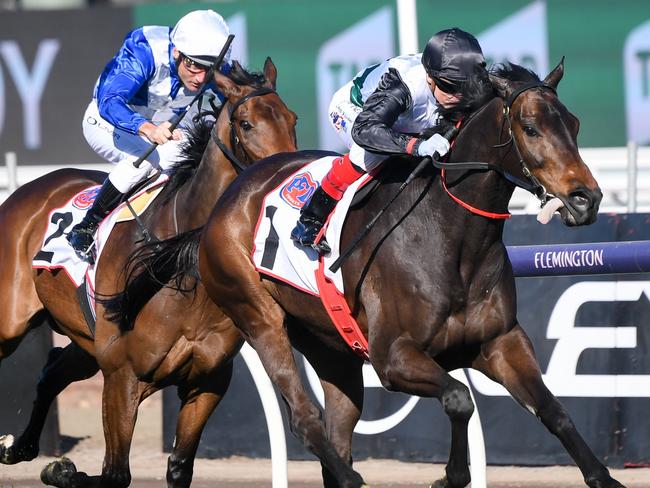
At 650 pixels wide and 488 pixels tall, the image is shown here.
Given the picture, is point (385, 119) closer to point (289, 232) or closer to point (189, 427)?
point (289, 232)

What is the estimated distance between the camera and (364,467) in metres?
6.32

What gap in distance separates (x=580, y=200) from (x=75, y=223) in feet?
8.65

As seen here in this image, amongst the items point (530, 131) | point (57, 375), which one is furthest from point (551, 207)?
point (57, 375)

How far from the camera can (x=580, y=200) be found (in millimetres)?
3809

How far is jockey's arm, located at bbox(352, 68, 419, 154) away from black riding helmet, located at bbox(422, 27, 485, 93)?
130 millimetres

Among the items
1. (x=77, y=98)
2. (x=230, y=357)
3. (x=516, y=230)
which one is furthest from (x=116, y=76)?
(x=77, y=98)

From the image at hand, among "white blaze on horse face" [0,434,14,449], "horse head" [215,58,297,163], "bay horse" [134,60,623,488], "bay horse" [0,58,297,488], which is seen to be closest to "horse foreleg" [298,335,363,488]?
"bay horse" [134,60,623,488]

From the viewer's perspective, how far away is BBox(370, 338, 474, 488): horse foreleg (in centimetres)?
404

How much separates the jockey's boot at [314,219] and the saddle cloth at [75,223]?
0.98 meters

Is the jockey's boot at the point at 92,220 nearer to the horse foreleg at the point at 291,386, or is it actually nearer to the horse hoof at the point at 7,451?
the horse foreleg at the point at 291,386

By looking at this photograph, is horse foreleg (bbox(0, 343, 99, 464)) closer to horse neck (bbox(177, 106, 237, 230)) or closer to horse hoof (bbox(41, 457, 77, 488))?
horse hoof (bbox(41, 457, 77, 488))

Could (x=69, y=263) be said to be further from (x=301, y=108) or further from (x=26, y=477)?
(x=301, y=108)

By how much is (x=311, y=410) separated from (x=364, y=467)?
1.73 m

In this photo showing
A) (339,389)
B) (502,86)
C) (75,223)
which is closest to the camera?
(502,86)
